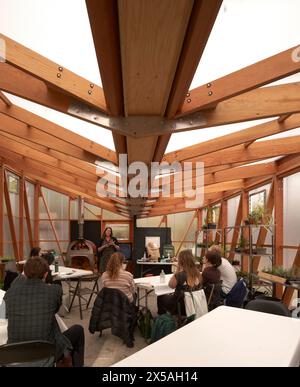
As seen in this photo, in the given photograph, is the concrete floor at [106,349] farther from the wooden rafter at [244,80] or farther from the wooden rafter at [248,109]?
the wooden rafter at [244,80]

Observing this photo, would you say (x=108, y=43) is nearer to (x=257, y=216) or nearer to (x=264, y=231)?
(x=257, y=216)

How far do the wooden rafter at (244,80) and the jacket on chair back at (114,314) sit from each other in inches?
116

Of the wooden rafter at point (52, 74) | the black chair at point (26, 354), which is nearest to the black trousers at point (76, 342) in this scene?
the black chair at point (26, 354)

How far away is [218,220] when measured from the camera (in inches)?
494

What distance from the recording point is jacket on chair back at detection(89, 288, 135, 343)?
4719 millimetres

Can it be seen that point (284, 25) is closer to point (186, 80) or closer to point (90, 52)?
point (186, 80)

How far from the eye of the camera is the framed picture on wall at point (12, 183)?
33.1 feet

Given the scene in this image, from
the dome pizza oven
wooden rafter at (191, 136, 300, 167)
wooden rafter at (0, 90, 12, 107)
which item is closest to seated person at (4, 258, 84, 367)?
wooden rafter at (0, 90, 12, 107)

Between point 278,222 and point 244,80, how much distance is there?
200 inches

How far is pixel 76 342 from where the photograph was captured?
3.38 metres

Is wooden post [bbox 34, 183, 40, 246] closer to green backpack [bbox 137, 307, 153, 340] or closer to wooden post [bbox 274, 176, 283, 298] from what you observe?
green backpack [bbox 137, 307, 153, 340]

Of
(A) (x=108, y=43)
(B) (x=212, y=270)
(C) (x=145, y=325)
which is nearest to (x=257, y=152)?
(B) (x=212, y=270)

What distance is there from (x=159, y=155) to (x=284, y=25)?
7.08 feet
